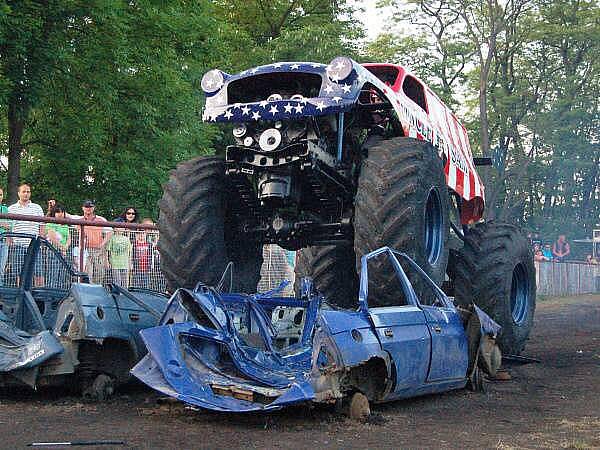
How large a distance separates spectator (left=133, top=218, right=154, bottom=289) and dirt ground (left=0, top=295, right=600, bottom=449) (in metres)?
4.62

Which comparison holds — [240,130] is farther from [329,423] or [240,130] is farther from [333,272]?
[333,272]

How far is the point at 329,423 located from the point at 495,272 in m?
4.40

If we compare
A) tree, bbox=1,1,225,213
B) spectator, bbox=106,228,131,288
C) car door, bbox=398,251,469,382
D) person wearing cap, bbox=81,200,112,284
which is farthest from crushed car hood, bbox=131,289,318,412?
tree, bbox=1,1,225,213

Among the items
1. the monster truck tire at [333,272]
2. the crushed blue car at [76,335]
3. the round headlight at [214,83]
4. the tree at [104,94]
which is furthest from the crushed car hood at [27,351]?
the tree at [104,94]

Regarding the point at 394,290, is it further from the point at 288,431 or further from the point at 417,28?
the point at 417,28

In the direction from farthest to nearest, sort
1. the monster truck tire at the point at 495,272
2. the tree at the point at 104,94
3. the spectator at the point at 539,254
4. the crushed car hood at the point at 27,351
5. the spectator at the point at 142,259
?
1. the spectator at the point at 539,254
2. the tree at the point at 104,94
3. the spectator at the point at 142,259
4. the monster truck tire at the point at 495,272
5. the crushed car hood at the point at 27,351

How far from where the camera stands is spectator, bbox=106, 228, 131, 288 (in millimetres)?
12906

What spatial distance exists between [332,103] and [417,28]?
110 ft

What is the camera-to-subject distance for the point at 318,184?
8.59 metres

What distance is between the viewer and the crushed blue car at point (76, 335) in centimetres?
746

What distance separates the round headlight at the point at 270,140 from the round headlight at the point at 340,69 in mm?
745

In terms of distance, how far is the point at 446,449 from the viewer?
593 cm

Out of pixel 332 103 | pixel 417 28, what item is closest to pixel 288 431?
pixel 332 103

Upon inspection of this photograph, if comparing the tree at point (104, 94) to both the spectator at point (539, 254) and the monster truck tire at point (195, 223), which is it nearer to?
the monster truck tire at point (195, 223)
